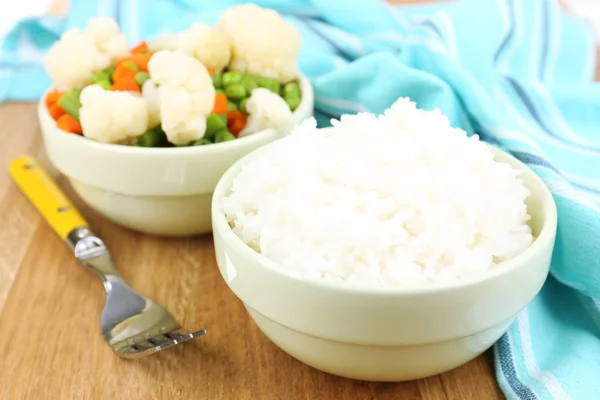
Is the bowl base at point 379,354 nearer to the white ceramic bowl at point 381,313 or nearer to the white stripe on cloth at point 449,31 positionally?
the white ceramic bowl at point 381,313

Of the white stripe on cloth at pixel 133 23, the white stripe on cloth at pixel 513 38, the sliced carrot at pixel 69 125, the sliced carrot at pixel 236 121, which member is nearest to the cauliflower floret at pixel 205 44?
the sliced carrot at pixel 236 121

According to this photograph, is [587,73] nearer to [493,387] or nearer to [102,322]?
[493,387]

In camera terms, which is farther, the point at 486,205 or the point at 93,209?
the point at 93,209

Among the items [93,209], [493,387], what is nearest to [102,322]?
[93,209]

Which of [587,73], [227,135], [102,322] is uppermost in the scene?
[227,135]

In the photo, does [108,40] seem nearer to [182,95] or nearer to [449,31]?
[182,95]

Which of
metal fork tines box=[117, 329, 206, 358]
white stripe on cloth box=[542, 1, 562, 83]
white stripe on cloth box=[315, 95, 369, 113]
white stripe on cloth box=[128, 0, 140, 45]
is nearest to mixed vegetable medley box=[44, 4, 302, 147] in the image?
white stripe on cloth box=[315, 95, 369, 113]

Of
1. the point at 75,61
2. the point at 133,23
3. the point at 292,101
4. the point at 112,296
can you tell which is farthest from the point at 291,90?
the point at 133,23
